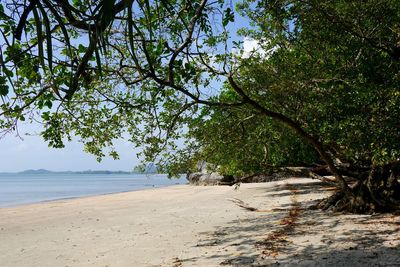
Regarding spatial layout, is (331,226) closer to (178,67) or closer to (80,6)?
(178,67)

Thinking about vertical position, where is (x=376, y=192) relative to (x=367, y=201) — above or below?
above

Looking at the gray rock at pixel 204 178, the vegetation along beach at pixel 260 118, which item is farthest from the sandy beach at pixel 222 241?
the gray rock at pixel 204 178

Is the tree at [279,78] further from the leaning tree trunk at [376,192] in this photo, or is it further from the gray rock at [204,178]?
the gray rock at [204,178]

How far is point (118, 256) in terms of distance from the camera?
383 inches

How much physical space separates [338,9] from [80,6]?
501 centimetres

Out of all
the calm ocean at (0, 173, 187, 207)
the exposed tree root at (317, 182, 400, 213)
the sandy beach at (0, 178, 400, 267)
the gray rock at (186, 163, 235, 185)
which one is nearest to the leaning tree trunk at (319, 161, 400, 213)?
the exposed tree root at (317, 182, 400, 213)

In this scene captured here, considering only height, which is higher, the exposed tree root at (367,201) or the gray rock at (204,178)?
the gray rock at (204,178)

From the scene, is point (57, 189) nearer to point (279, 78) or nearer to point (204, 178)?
point (204, 178)

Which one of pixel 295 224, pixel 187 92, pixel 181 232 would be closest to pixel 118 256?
pixel 181 232

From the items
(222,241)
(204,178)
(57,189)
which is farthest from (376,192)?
(57,189)

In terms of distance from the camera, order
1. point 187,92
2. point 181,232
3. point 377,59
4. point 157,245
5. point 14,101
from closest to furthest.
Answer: point 14,101
point 377,59
point 187,92
point 157,245
point 181,232

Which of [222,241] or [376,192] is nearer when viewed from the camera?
[222,241]

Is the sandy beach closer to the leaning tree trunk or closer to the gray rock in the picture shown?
the leaning tree trunk

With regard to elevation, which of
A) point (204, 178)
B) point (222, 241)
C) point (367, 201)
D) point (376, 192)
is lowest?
point (222, 241)
